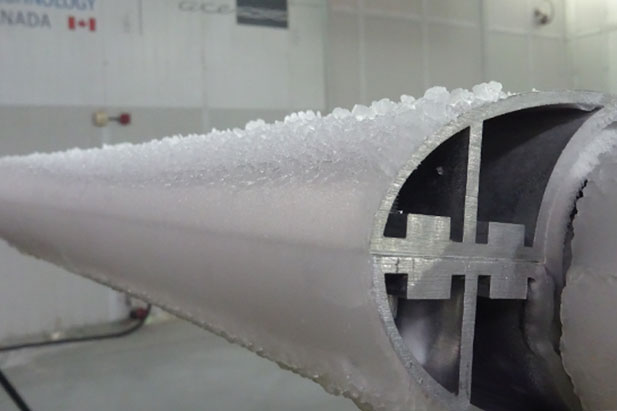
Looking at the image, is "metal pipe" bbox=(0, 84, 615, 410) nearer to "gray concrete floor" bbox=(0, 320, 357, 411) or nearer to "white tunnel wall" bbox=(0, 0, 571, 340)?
"gray concrete floor" bbox=(0, 320, 357, 411)

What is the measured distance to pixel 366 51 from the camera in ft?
10.3

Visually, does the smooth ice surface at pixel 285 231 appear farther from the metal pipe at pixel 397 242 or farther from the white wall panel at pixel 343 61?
the white wall panel at pixel 343 61

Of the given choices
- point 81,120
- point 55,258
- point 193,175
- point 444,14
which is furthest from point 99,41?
point 193,175

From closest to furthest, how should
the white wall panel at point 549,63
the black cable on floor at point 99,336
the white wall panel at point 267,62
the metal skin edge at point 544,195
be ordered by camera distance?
the metal skin edge at point 544,195
the black cable on floor at point 99,336
the white wall panel at point 267,62
the white wall panel at point 549,63

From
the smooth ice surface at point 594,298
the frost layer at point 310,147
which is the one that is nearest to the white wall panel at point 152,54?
the frost layer at point 310,147

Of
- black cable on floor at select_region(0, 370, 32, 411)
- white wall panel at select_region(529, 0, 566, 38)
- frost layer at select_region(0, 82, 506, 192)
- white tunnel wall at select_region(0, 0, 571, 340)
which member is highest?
white wall panel at select_region(529, 0, 566, 38)

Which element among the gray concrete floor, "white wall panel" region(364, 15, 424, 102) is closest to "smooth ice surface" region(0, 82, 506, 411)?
the gray concrete floor

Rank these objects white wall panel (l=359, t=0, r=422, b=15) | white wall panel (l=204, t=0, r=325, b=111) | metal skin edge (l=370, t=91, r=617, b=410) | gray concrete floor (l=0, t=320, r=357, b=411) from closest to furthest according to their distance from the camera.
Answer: metal skin edge (l=370, t=91, r=617, b=410)
gray concrete floor (l=0, t=320, r=357, b=411)
white wall panel (l=204, t=0, r=325, b=111)
white wall panel (l=359, t=0, r=422, b=15)

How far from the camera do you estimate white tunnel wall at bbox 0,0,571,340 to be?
244 centimetres

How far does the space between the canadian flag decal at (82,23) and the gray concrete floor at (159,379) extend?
128 centimetres

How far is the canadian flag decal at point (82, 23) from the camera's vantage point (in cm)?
250

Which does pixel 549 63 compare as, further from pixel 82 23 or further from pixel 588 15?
pixel 82 23

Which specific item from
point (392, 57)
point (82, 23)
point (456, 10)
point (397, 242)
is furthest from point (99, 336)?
point (456, 10)

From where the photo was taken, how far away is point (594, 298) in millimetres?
407
